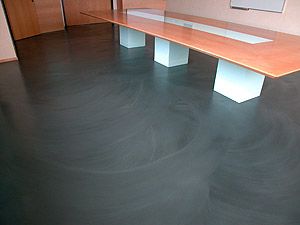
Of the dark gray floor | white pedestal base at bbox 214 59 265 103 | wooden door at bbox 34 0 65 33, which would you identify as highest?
wooden door at bbox 34 0 65 33

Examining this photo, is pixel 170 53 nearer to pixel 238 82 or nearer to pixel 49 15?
pixel 238 82

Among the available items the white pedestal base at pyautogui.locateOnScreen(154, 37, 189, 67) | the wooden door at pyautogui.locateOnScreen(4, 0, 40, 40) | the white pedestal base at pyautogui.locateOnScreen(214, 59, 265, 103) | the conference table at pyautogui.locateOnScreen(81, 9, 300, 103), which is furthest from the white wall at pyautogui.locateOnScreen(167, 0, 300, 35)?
the wooden door at pyautogui.locateOnScreen(4, 0, 40, 40)

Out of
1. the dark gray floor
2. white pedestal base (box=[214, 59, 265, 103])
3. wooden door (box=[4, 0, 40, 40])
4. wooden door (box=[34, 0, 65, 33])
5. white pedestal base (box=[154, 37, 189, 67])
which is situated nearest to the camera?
the dark gray floor

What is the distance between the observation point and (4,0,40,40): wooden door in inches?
183

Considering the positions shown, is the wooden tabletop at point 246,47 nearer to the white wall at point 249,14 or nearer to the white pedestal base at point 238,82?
the white pedestal base at point 238,82

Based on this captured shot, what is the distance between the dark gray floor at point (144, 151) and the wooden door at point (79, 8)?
380 centimetres

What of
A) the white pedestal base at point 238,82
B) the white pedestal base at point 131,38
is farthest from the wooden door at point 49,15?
the white pedestal base at point 238,82

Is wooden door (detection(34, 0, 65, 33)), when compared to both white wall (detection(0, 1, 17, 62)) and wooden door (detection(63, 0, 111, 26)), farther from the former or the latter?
white wall (detection(0, 1, 17, 62))

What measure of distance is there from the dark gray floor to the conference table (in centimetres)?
23

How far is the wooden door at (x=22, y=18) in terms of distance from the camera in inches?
183

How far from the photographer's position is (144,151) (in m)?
1.81

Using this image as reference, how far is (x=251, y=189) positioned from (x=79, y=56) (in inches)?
141

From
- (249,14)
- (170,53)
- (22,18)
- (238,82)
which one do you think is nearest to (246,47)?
(238,82)

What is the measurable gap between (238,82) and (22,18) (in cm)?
487
